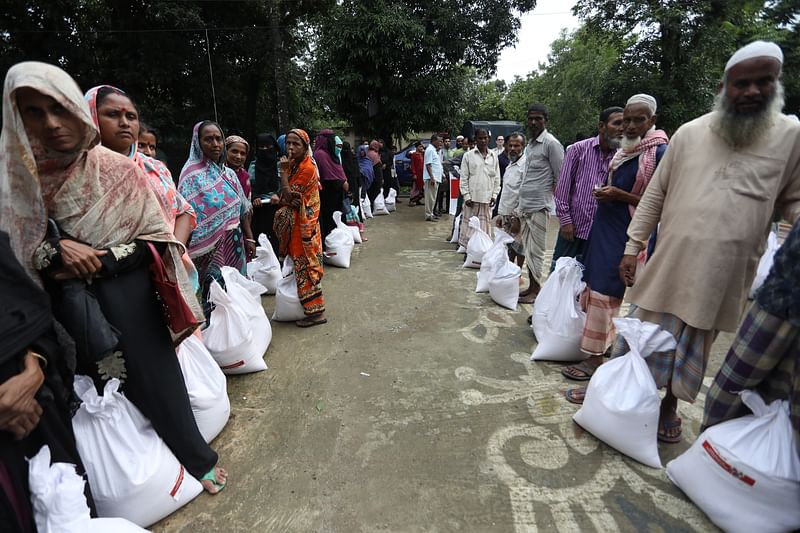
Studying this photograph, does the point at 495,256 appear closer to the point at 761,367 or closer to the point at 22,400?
the point at 761,367

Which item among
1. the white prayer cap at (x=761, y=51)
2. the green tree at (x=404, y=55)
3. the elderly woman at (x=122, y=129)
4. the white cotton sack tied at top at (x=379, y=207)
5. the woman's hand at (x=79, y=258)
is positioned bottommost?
the white cotton sack tied at top at (x=379, y=207)

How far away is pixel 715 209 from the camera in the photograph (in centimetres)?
205

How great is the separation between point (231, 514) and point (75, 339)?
1.00m

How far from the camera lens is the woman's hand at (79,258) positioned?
150 centimetres

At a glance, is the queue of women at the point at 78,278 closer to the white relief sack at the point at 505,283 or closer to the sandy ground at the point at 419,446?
the sandy ground at the point at 419,446

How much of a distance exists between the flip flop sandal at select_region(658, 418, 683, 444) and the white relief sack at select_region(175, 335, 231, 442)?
2.42 meters

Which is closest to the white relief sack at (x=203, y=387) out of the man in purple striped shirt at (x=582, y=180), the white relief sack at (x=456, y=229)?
the man in purple striped shirt at (x=582, y=180)

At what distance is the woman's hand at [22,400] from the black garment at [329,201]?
187 inches

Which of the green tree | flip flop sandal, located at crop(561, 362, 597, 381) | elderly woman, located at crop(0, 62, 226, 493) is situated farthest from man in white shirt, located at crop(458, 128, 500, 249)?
the green tree

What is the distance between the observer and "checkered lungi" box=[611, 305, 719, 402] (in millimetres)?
2195

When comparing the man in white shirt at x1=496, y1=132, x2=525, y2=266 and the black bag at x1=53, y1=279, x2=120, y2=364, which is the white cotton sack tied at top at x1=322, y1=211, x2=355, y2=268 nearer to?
the man in white shirt at x1=496, y1=132, x2=525, y2=266

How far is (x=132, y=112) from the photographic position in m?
2.08

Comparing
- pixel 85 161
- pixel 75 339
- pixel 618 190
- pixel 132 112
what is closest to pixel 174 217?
pixel 132 112

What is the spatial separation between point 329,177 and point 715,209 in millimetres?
4653
